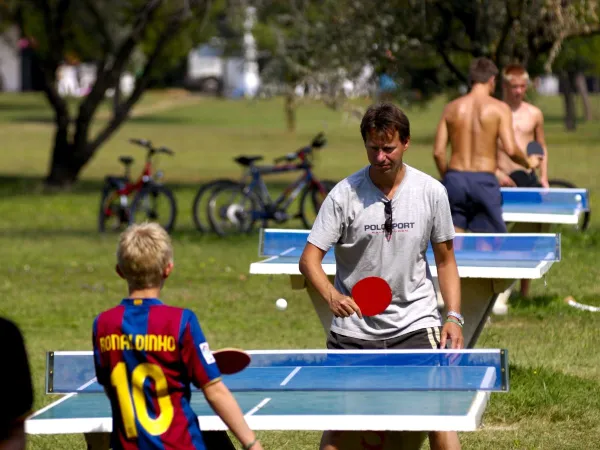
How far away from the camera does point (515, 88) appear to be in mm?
11648

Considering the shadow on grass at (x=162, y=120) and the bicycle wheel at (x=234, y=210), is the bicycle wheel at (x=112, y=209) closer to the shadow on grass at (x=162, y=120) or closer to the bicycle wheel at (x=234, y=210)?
the bicycle wheel at (x=234, y=210)

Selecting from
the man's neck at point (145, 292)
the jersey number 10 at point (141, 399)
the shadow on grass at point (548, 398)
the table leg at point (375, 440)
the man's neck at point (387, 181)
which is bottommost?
the shadow on grass at point (548, 398)

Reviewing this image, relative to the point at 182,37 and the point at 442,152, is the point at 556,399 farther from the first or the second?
the point at 182,37

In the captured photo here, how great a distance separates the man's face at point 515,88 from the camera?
11.6 metres

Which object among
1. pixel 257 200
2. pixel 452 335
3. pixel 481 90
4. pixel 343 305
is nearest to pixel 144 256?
pixel 343 305

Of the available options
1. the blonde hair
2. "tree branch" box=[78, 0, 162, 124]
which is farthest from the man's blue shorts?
"tree branch" box=[78, 0, 162, 124]

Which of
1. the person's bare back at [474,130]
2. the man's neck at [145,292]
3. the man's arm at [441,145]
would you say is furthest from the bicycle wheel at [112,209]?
the man's neck at [145,292]

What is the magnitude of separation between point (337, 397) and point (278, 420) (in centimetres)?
37

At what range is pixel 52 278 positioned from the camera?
1402cm

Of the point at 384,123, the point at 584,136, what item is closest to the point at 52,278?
the point at 384,123

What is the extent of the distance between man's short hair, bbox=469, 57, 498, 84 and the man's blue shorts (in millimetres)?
715

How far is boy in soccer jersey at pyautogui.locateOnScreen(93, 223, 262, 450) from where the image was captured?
167 inches

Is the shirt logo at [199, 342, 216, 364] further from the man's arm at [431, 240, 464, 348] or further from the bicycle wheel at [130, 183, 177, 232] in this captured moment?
the bicycle wheel at [130, 183, 177, 232]

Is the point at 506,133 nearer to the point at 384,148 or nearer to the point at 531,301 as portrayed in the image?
the point at 531,301
